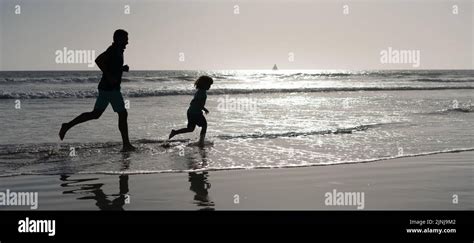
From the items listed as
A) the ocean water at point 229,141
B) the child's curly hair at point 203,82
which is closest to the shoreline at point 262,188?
the ocean water at point 229,141

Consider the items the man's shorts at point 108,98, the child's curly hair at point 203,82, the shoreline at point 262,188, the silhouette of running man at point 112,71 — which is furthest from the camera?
the child's curly hair at point 203,82

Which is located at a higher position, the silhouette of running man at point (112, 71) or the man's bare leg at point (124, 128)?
the silhouette of running man at point (112, 71)

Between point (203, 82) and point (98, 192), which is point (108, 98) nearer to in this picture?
point (203, 82)

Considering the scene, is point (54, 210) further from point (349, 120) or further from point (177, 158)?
point (349, 120)

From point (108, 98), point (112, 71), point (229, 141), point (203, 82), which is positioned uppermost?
point (112, 71)

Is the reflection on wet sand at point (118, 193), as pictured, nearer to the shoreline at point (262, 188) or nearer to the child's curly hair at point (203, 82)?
the shoreline at point (262, 188)

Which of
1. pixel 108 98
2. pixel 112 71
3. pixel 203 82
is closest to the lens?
pixel 112 71

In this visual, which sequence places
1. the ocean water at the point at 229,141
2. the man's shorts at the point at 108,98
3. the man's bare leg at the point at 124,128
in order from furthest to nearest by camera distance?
the man's bare leg at the point at 124,128 < the man's shorts at the point at 108,98 < the ocean water at the point at 229,141

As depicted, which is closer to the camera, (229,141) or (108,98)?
(108,98)
